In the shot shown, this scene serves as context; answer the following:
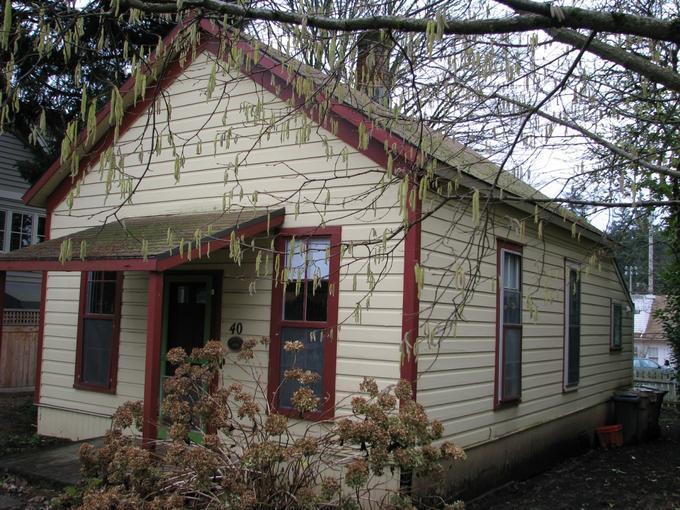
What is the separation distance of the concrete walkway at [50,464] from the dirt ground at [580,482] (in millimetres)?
100

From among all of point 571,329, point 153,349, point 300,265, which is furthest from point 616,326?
point 153,349

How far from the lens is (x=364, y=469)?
473 cm

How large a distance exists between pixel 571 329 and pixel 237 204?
6.78 metres

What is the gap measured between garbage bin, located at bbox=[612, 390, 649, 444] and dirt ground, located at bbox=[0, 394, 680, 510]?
0.82 feet

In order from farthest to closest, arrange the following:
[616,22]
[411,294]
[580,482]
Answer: [580,482] → [411,294] → [616,22]

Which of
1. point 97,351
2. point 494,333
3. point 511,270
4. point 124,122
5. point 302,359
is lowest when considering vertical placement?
point 97,351

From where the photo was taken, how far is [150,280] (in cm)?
671

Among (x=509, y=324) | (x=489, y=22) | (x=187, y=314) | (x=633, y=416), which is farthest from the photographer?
(x=633, y=416)

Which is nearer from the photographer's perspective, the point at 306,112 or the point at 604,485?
the point at 306,112

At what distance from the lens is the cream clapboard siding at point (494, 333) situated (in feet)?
22.5

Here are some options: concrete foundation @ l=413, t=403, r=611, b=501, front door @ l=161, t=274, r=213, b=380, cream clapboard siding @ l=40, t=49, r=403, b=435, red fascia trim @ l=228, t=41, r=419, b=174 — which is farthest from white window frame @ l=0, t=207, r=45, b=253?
concrete foundation @ l=413, t=403, r=611, b=501

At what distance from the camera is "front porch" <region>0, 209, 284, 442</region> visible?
261 inches

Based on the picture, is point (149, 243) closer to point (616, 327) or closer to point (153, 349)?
point (153, 349)

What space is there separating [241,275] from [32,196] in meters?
4.30
